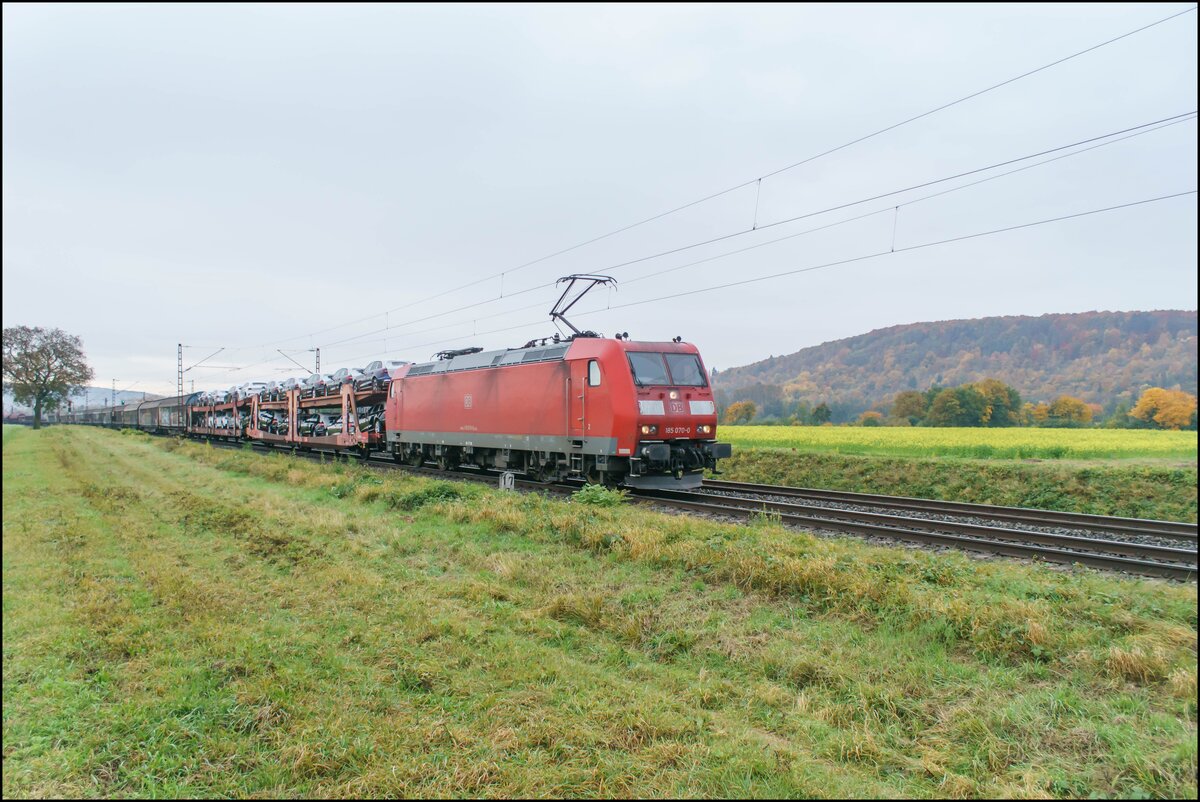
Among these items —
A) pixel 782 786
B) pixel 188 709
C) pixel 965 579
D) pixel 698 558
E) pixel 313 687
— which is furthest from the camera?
pixel 698 558

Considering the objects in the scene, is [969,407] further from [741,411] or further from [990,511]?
[741,411]

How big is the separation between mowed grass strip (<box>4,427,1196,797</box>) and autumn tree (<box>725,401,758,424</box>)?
117 ft

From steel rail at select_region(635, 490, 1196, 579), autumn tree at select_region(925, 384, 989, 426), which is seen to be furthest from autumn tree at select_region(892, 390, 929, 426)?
autumn tree at select_region(925, 384, 989, 426)

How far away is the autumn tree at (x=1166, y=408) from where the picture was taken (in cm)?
165

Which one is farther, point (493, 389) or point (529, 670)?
point (493, 389)

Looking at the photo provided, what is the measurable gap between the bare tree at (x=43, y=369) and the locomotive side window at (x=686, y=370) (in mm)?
12488

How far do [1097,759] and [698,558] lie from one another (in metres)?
4.95

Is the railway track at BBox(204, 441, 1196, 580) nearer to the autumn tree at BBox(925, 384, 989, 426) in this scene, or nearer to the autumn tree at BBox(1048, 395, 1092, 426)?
the autumn tree at BBox(925, 384, 989, 426)

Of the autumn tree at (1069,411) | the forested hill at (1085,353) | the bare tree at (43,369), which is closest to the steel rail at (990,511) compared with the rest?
the forested hill at (1085,353)

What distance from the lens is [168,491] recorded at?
16109 millimetres

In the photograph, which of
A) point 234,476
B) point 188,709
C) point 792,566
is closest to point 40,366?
point 188,709

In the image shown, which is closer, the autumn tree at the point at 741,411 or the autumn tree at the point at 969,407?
the autumn tree at the point at 969,407

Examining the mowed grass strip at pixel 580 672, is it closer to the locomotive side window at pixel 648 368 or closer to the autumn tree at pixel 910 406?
the locomotive side window at pixel 648 368

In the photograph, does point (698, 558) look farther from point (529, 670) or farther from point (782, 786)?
point (782, 786)
